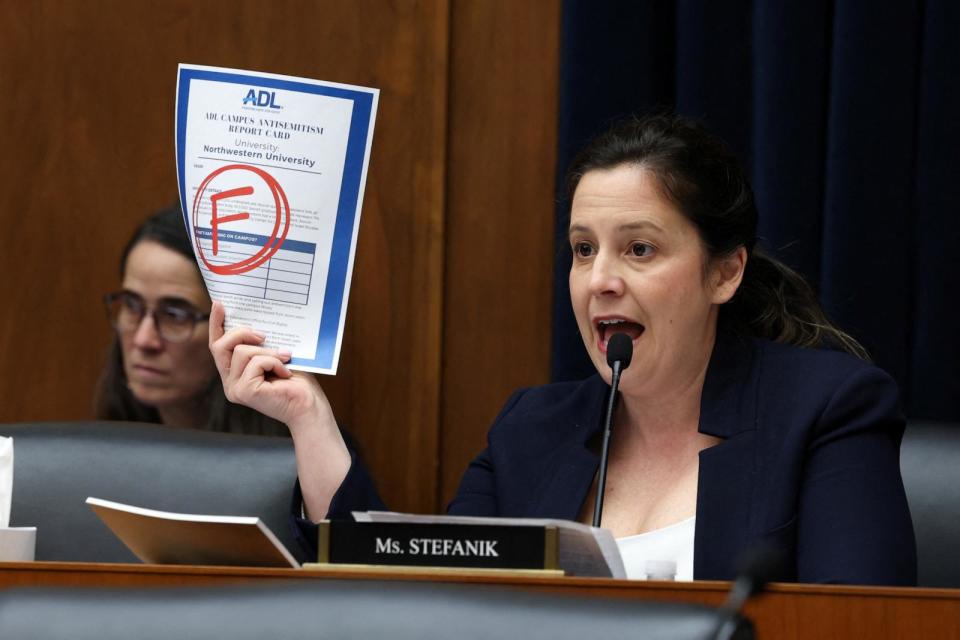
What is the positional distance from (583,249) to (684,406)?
273 millimetres

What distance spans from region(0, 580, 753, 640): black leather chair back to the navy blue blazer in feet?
3.80

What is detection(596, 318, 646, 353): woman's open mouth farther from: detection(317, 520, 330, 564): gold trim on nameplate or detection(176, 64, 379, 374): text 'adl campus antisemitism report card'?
detection(317, 520, 330, 564): gold trim on nameplate

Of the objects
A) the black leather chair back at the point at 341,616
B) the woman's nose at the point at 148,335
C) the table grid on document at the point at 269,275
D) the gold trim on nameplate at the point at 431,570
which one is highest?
the table grid on document at the point at 269,275

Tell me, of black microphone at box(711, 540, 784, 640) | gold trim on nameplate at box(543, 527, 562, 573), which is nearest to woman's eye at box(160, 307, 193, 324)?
gold trim on nameplate at box(543, 527, 562, 573)

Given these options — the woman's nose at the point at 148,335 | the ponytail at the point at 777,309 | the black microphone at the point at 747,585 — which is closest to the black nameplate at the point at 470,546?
the black microphone at the point at 747,585

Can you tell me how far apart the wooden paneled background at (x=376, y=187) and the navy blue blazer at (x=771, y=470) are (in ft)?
1.61

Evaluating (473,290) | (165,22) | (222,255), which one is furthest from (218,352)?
(165,22)

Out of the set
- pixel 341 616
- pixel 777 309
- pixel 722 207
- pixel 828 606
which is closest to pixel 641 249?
pixel 722 207

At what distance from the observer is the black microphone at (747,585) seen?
52 centimetres

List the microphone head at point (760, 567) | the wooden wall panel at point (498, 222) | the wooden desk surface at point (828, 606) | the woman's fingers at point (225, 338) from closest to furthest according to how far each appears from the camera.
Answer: the microphone head at point (760, 567) < the wooden desk surface at point (828, 606) < the woman's fingers at point (225, 338) < the wooden wall panel at point (498, 222)

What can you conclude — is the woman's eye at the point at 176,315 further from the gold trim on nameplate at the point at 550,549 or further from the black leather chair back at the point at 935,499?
the gold trim on nameplate at the point at 550,549

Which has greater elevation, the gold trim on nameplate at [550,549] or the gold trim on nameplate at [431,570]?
the gold trim on nameplate at [550,549]

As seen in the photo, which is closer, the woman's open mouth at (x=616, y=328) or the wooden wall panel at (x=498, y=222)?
the woman's open mouth at (x=616, y=328)

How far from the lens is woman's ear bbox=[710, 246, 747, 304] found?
2.03 metres
